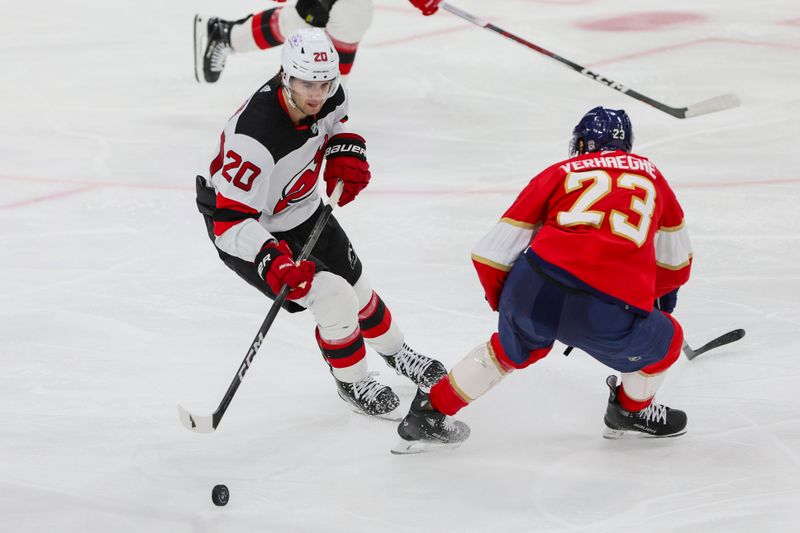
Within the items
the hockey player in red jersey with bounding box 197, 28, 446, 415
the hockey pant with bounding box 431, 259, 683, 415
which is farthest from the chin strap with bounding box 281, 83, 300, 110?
the hockey pant with bounding box 431, 259, 683, 415

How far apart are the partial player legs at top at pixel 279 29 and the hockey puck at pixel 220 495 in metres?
2.43

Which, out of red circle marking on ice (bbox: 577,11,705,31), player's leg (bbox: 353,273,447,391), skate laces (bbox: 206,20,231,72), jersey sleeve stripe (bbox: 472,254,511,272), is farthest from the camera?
red circle marking on ice (bbox: 577,11,705,31)

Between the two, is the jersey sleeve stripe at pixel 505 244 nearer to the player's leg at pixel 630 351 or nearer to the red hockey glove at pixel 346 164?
the player's leg at pixel 630 351

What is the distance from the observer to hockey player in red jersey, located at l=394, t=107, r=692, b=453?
219 cm

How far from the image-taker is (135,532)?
87.0 inches

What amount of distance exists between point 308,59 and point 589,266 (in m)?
0.82

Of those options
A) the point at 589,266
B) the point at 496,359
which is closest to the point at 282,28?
the point at 496,359

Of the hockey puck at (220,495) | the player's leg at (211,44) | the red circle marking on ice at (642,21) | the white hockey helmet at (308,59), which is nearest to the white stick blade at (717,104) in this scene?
the white hockey helmet at (308,59)

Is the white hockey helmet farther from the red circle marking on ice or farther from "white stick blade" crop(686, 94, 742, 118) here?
the red circle marking on ice

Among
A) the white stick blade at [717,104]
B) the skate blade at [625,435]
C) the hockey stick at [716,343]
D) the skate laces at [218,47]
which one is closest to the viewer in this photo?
the skate blade at [625,435]

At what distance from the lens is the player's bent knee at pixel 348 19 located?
4.20 metres

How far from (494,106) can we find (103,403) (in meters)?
2.91

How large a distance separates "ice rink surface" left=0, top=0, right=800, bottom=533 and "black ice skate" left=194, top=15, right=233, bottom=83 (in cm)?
39

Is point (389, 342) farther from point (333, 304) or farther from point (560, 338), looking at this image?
point (560, 338)
